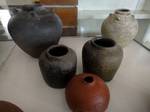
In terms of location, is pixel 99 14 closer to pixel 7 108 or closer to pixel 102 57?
pixel 102 57

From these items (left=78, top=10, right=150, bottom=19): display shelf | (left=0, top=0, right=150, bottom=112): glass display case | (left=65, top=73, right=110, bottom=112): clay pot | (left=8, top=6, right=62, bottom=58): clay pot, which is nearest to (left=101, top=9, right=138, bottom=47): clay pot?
(left=0, top=0, right=150, bottom=112): glass display case

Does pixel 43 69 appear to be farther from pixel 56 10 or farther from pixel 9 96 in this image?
pixel 56 10

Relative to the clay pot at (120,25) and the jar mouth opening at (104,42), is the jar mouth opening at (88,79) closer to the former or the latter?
the jar mouth opening at (104,42)

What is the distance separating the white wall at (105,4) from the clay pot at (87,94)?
97cm

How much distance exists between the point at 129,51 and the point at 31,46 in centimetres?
58

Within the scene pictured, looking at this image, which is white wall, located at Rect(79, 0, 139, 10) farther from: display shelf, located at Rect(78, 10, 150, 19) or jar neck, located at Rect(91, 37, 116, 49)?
jar neck, located at Rect(91, 37, 116, 49)

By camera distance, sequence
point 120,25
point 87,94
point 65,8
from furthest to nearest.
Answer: point 65,8 < point 120,25 < point 87,94

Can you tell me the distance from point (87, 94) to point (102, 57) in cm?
16

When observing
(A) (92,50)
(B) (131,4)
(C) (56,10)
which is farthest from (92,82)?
(B) (131,4)

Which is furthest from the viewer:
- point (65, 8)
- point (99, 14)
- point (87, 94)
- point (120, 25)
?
point (99, 14)

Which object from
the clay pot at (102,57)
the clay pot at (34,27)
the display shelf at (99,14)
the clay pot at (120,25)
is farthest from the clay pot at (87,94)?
the display shelf at (99,14)

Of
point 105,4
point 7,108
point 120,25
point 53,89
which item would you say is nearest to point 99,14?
point 105,4

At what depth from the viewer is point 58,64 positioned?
0.48 m

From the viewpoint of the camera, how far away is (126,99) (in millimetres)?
549
